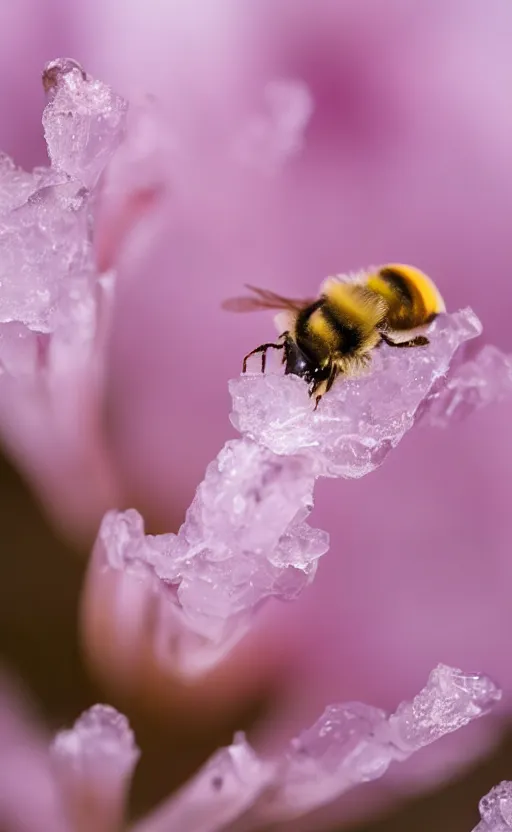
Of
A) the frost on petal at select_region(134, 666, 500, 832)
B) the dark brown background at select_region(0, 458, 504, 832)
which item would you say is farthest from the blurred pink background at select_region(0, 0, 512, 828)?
the frost on petal at select_region(134, 666, 500, 832)

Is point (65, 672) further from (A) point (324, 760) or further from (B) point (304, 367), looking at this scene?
(B) point (304, 367)

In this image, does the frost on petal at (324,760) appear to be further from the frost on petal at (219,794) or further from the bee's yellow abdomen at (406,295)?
the bee's yellow abdomen at (406,295)

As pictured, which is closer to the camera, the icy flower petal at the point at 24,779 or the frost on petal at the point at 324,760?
the frost on petal at the point at 324,760

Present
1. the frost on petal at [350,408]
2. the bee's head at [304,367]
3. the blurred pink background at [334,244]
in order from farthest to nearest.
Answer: the blurred pink background at [334,244], the bee's head at [304,367], the frost on petal at [350,408]

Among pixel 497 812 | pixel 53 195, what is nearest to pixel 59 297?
pixel 53 195

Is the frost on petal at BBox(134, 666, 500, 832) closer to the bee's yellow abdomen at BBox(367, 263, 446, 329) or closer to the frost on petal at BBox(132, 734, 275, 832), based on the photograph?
the frost on petal at BBox(132, 734, 275, 832)

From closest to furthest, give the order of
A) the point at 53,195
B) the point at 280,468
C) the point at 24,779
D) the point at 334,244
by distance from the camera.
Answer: the point at 280,468
the point at 53,195
the point at 24,779
the point at 334,244

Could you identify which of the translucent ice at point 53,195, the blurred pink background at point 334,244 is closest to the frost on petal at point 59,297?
the translucent ice at point 53,195
